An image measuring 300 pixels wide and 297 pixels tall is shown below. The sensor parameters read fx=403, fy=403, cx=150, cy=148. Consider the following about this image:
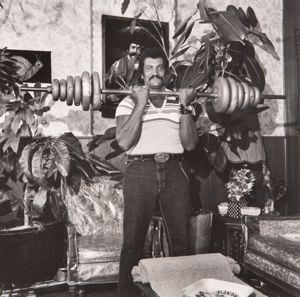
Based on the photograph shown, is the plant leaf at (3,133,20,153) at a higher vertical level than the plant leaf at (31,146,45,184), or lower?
higher

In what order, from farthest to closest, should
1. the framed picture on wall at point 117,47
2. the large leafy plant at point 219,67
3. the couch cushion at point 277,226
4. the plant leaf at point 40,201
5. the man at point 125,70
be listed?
the framed picture on wall at point 117,47 → the man at point 125,70 → the large leafy plant at point 219,67 → the plant leaf at point 40,201 → the couch cushion at point 277,226

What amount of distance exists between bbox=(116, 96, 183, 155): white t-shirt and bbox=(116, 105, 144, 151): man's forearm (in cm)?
6

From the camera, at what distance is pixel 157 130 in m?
2.33

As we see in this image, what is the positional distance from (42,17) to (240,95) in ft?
6.05

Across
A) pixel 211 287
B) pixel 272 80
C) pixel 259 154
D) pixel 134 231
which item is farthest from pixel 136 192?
pixel 272 80

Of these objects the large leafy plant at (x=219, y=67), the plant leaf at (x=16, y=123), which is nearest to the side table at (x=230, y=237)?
the large leafy plant at (x=219, y=67)

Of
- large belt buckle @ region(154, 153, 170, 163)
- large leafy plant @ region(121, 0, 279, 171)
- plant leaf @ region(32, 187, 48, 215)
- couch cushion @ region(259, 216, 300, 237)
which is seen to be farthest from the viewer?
large leafy plant @ region(121, 0, 279, 171)

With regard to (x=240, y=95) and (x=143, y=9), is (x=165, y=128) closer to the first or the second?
(x=240, y=95)

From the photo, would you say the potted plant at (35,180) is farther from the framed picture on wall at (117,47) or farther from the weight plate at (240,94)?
the weight plate at (240,94)

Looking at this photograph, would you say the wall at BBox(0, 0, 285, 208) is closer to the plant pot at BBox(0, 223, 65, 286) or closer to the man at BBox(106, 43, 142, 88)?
the man at BBox(106, 43, 142, 88)

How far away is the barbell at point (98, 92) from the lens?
224cm

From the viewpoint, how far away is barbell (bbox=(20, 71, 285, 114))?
2238 mm

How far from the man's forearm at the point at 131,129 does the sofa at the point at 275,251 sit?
102 centimetres

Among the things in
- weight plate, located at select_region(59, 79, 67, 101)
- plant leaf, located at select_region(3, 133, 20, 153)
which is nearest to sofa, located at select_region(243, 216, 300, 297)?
weight plate, located at select_region(59, 79, 67, 101)
